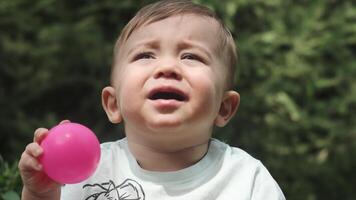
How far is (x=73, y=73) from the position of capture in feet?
13.9

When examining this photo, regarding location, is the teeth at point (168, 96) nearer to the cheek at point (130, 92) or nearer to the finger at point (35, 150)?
the cheek at point (130, 92)

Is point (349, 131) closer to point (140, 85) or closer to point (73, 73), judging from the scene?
point (73, 73)

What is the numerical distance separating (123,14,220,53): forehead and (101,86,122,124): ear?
0.50 ft

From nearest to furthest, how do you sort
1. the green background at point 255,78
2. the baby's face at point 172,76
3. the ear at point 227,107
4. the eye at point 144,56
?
the baby's face at point 172,76 → the eye at point 144,56 → the ear at point 227,107 → the green background at point 255,78

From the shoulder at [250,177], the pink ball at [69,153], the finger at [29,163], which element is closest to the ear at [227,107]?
the shoulder at [250,177]

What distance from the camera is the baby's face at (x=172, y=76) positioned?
1.83 meters

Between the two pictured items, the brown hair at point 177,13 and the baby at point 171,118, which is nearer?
the baby at point 171,118

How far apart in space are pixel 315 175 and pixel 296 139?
0.23 meters

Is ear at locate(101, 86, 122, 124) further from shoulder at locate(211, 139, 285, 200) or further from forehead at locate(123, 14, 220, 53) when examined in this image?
shoulder at locate(211, 139, 285, 200)

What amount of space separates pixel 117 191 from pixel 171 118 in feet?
0.92

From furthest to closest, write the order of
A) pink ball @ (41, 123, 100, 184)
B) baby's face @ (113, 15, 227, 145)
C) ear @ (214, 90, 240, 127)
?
ear @ (214, 90, 240, 127)
baby's face @ (113, 15, 227, 145)
pink ball @ (41, 123, 100, 184)

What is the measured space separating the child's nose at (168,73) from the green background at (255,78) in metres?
2.09

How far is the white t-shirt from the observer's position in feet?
6.30

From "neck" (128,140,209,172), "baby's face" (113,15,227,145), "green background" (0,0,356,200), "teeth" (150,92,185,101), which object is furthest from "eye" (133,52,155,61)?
"green background" (0,0,356,200)
